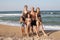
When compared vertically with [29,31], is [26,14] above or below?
above

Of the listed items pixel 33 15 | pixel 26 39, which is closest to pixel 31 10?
pixel 33 15

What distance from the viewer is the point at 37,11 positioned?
10953 millimetres

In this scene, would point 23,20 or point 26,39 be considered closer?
point 26,39

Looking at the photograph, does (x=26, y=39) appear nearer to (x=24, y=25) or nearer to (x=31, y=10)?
(x=24, y=25)

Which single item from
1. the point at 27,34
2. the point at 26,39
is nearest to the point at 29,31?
the point at 27,34

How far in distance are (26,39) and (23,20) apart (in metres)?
1.24

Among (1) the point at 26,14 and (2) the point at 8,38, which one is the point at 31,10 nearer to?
(1) the point at 26,14

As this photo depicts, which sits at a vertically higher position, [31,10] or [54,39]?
[31,10]

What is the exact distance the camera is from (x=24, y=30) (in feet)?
35.6

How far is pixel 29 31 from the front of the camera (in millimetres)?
10789

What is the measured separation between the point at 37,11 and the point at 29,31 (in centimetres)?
114

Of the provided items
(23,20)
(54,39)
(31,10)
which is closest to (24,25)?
(23,20)

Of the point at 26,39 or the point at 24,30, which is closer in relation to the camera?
the point at 26,39

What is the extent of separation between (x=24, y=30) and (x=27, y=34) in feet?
1.00
